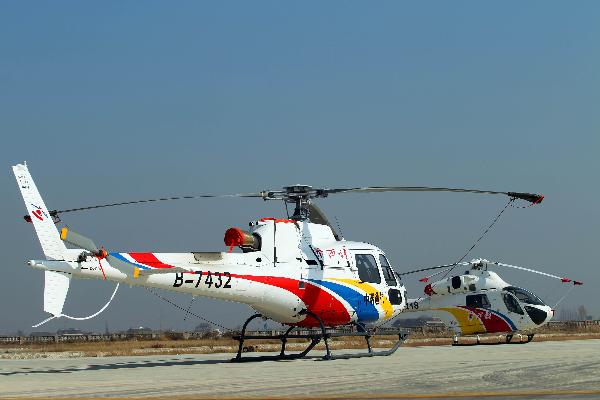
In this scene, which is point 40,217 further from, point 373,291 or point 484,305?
point 484,305

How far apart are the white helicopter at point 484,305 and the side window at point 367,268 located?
37.4ft

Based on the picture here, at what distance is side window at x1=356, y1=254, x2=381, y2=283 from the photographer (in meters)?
26.1

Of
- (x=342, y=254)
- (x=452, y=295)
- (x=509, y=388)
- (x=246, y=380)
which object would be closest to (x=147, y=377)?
(x=246, y=380)

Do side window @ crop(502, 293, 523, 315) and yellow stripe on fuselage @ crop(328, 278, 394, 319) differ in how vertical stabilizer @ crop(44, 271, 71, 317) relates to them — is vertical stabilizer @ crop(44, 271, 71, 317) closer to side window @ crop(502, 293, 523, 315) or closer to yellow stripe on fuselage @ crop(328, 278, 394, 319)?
yellow stripe on fuselage @ crop(328, 278, 394, 319)

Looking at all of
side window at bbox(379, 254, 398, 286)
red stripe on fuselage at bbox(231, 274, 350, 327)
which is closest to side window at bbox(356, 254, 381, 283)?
side window at bbox(379, 254, 398, 286)

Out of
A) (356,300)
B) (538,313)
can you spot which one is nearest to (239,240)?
(356,300)

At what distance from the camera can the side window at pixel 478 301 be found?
126 feet

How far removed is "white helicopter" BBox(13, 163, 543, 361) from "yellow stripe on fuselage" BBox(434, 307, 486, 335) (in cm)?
1176

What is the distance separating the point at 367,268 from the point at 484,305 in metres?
14.0

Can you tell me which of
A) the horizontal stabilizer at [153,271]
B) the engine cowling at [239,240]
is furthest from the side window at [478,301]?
the horizontal stabilizer at [153,271]

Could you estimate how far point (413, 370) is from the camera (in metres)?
17.2

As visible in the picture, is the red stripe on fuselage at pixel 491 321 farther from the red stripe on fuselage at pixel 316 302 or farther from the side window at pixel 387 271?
the red stripe on fuselage at pixel 316 302

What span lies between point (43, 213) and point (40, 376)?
3.79 meters

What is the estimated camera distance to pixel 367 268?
86.6 feet
